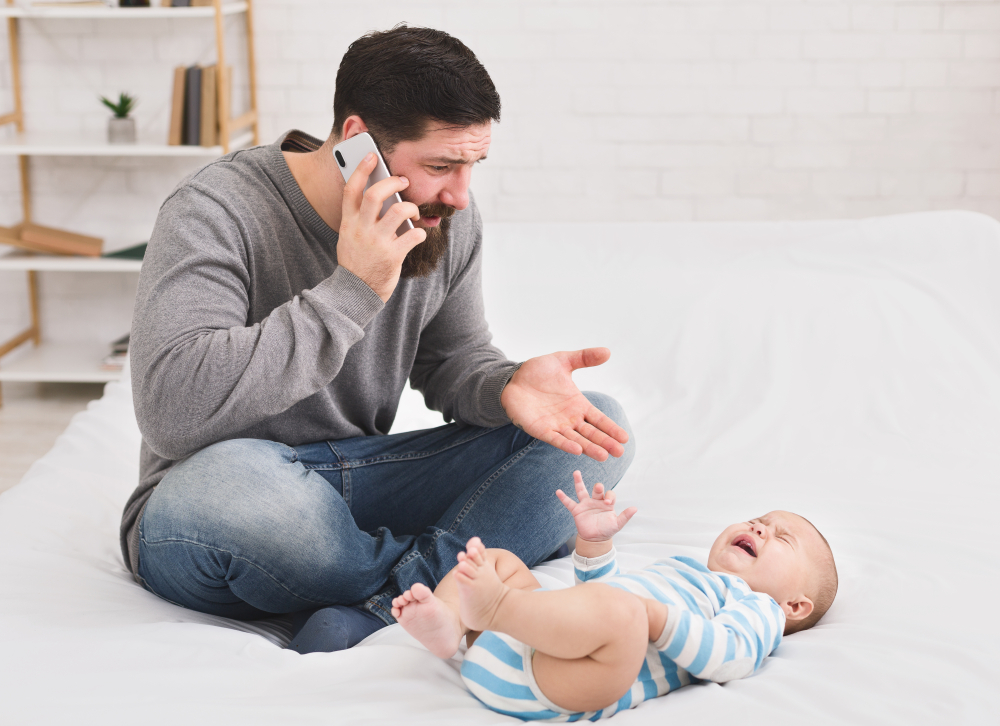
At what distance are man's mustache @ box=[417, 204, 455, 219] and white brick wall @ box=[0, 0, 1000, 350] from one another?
1.57 metres

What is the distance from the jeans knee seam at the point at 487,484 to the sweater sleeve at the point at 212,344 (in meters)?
0.27

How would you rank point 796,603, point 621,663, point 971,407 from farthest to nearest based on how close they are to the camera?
point 971,407 < point 796,603 < point 621,663

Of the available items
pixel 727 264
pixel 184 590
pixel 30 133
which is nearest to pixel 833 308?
pixel 727 264

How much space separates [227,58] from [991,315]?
2.20m

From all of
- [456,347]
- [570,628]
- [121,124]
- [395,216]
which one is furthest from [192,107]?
[570,628]

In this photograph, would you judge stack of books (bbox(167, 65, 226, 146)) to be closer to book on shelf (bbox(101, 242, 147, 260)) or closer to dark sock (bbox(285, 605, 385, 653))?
book on shelf (bbox(101, 242, 147, 260))

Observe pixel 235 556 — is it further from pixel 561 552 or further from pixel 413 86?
pixel 413 86

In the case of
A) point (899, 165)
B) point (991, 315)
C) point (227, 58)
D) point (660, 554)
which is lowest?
point (660, 554)

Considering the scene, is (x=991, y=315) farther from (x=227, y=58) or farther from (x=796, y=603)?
(x=227, y=58)

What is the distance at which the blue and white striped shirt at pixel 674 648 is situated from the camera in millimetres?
839

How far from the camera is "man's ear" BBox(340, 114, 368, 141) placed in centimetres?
116

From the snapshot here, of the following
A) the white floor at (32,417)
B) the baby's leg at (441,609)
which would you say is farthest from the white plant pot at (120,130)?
the baby's leg at (441,609)

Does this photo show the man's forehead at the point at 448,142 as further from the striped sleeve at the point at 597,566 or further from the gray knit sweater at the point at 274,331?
the striped sleeve at the point at 597,566

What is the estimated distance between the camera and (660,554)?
1211mm
